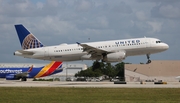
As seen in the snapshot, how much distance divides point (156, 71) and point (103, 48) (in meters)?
52.1

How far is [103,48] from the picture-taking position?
62.7 m

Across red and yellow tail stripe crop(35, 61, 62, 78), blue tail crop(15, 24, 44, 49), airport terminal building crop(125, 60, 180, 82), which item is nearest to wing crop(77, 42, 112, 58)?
blue tail crop(15, 24, 44, 49)

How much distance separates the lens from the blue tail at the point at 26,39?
66562 mm

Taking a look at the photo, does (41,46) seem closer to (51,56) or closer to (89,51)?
(51,56)

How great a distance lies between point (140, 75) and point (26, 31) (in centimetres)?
5240

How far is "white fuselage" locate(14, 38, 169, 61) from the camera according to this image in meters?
61.1

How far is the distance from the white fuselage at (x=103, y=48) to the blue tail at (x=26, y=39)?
1593 millimetres

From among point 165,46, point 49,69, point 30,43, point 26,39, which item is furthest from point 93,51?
point 49,69

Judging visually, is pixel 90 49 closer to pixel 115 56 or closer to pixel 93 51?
pixel 93 51

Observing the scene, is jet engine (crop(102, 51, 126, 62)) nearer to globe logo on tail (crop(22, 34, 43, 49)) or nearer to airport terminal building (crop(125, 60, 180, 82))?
globe logo on tail (crop(22, 34, 43, 49))

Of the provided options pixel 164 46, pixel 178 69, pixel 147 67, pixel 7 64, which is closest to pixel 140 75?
pixel 147 67

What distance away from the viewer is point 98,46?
6319 centimetres
